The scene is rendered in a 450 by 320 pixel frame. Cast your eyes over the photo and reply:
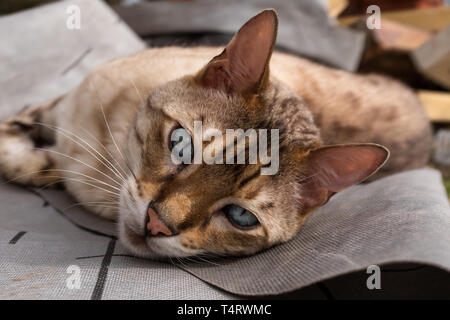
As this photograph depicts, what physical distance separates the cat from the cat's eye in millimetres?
16

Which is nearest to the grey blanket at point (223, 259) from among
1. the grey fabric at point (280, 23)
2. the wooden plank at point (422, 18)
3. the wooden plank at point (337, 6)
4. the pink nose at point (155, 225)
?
the pink nose at point (155, 225)

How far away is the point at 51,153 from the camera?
2451mm

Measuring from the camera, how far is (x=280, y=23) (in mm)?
4414

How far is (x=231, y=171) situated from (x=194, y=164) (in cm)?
14

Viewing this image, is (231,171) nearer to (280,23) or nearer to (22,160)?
(22,160)

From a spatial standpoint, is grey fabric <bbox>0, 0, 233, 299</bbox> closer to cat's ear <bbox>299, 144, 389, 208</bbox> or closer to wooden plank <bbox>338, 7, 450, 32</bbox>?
cat's ear <bbox>299, 144, 389, 208</bbox>

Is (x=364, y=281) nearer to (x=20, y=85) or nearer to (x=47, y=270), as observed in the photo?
(x=47, y=270)

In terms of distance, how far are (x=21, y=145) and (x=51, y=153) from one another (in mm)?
176

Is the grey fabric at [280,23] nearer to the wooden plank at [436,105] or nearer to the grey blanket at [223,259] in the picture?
the wooden plank at [436,105]

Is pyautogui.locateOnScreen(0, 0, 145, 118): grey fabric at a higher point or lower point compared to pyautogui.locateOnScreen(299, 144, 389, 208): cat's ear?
higher

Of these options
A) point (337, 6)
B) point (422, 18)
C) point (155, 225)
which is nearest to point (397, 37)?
point (422, 18)

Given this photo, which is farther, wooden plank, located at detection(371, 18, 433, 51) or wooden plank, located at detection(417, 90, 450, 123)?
wooden plank, located at detection(371, 18, 433, 51)

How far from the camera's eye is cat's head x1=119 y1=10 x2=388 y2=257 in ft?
5.15

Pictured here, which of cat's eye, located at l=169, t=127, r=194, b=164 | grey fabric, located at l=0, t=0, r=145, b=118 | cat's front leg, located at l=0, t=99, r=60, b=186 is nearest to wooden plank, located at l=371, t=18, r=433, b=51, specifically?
grey fabric, located at l=0, t=0, r=145, b=118
